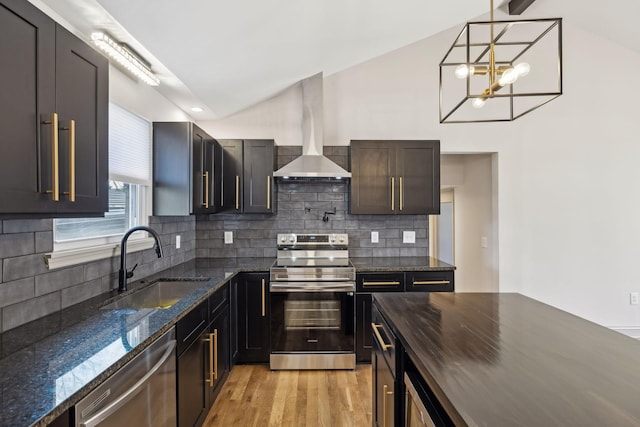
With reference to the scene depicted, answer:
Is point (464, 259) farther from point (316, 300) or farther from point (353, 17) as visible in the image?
point (353, 17)

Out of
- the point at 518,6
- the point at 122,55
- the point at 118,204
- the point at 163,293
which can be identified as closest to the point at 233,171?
the point at 118,204

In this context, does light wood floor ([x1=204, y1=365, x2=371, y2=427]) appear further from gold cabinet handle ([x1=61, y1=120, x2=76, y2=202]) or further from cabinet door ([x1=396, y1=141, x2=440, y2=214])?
gold cabinet handle ([x1=61, y1=120, x2=76, y2=202])

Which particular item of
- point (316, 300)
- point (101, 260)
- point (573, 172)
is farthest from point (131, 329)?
point (573, 172)

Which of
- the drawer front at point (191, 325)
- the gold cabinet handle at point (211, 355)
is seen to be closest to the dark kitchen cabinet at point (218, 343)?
the gold cabinet handle at point (211, 355)

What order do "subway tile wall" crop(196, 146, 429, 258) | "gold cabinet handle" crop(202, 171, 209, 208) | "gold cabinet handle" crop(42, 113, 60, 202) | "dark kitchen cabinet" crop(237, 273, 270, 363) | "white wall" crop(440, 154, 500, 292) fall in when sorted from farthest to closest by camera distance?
1. "white wall" crop(440, 154, 500, 292)
2. "subway tile wall" crop(196, 146, 429, 258)
3. "dark kitchen cabinet" crop(237, 273, 270, 363)
4. "gold cabinet handle" crop(202, 171, 209, 208)
5. "gold cabinet handle" crop(42, 113, 60, 202)

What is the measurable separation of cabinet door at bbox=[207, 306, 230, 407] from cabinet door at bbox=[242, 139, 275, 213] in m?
1.08

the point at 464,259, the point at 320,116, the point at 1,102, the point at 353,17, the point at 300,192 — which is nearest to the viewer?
Result: the point at 1,102

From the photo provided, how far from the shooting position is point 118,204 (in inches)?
89.4

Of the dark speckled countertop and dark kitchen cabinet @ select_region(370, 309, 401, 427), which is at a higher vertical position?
the dark speckled countertop

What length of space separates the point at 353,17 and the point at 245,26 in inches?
32.7

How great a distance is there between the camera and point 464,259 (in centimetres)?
460

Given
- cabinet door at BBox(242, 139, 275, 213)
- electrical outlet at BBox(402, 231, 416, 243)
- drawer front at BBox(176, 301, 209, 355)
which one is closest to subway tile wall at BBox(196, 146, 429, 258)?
electrical outlet at BBox(402, 231, 416, 243)

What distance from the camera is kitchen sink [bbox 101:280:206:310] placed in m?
2.10

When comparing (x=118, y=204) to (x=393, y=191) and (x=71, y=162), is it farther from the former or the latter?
(x=393, y=191)
